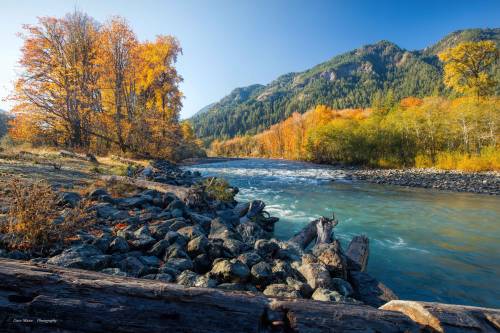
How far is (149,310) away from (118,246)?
266cm

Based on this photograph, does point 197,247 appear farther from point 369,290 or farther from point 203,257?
point 369,290

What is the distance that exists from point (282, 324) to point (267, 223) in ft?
21.9

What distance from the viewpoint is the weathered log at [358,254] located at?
15.7 ft

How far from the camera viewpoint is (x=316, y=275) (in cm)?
361

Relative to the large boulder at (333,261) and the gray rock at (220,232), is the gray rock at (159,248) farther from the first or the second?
the large boulder at (333,261)

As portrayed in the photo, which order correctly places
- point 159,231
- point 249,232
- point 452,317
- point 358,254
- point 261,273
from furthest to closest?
point 249,232, point 358,254, point 159,231, point 261,273, point 452,317

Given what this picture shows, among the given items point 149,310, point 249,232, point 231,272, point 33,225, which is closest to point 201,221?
point 249,232

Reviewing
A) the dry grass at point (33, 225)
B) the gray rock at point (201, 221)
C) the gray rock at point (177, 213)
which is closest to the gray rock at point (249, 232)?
the gray rock at point (201, 221)

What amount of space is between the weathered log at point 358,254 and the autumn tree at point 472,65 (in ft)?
128

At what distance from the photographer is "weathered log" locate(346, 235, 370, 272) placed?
15.7 feet

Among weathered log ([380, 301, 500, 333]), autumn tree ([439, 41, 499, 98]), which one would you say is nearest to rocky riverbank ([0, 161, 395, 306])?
weathered log ([380, 301, 500, 333])

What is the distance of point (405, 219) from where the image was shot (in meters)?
10.5

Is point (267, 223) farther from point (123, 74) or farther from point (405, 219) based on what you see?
point (123, 74)

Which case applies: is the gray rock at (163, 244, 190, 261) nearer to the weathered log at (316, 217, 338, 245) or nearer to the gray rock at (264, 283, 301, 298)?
the gray rock at (264, 283, 301, 298)
